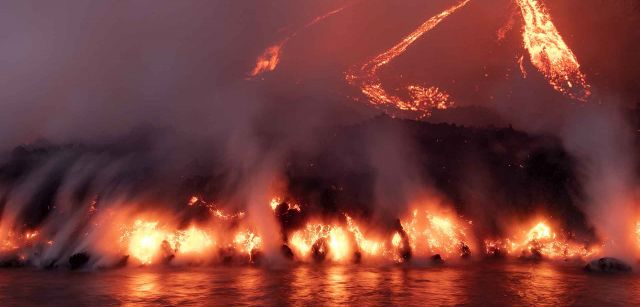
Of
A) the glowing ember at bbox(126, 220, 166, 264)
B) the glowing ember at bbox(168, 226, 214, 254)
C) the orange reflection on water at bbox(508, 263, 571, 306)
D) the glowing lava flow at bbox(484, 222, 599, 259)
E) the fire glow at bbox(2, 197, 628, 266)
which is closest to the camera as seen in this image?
the orange reflection on water at bbox(508, 263, 571, 306)

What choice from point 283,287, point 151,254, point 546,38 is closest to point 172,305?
point 283,287

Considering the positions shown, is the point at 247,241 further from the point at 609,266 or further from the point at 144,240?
the point at 609,266

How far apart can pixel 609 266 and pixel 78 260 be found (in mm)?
18890

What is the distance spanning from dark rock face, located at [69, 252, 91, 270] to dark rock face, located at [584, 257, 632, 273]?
18206mm

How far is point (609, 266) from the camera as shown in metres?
17.9

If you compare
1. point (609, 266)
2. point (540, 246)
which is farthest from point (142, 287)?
point (540, 246)

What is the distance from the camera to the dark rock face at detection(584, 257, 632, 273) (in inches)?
704

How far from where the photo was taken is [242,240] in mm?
21969

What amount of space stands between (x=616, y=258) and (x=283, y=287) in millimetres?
12324

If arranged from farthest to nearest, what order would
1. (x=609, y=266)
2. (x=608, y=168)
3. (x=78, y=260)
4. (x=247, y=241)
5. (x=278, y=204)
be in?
(x=608, y=168) → (x=278, y=204) → (x=247, y=241) → (x=78, y=260) → (x=609, y=266)

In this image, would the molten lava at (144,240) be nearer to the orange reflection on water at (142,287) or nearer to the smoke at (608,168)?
the orange reflection on water at (142,287)

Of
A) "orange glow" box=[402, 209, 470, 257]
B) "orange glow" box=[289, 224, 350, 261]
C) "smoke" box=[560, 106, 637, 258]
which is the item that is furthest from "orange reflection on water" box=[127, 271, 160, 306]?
"smoke" box=[560, 106, 637, 258]

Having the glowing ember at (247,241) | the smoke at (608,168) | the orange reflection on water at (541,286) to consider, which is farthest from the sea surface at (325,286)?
the smoke at (608,168)

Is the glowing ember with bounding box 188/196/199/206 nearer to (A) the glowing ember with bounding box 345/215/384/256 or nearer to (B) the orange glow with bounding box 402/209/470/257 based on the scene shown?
(A) the glowing ember with bounding box 345/215/384/256
